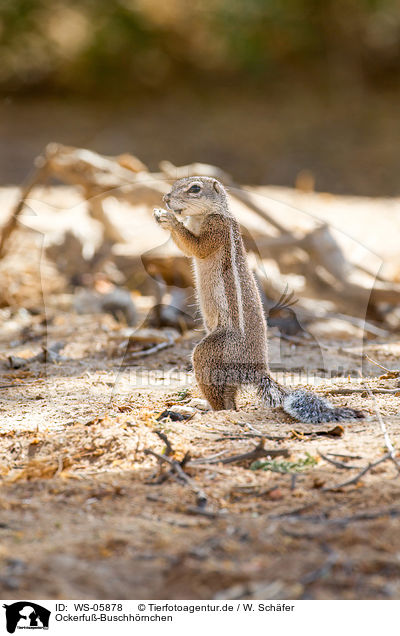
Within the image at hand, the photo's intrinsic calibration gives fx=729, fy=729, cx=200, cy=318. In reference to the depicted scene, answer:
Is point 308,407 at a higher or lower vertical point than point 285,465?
higher

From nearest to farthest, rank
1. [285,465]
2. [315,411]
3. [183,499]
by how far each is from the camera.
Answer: [183,499], [285,465], [315,411]

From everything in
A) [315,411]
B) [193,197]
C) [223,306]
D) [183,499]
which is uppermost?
[193,197]

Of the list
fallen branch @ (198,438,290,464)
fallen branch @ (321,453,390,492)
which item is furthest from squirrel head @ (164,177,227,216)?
fallen branch @ (321,453,390,492)

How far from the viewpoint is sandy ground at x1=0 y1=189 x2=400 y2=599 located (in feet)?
6.69

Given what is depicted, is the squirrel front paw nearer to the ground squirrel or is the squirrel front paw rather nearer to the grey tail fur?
the ground squirrel

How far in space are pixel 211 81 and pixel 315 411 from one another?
13.1 metres

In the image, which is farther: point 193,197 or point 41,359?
point 41,359

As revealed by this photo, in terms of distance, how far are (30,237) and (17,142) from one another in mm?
5806

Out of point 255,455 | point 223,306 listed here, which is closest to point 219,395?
point 223,306

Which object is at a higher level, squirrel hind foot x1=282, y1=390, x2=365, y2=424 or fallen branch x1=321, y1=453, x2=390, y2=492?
squirrel hind foot x1=282, y1=390, x2=365, y2=424

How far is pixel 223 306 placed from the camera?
3727 millimetres
